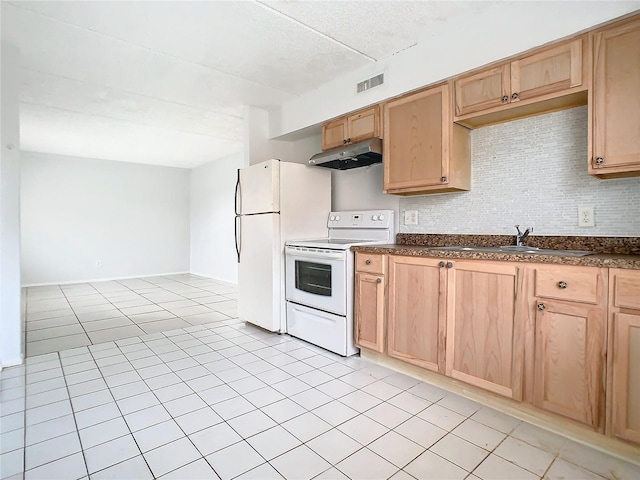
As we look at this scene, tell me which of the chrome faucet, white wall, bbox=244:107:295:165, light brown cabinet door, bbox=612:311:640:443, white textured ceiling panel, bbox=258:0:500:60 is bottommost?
light brown cabinet door, bbox=612:311:640:443

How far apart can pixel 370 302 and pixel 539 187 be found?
138 cm

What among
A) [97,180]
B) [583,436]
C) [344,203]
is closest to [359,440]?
[583,436]

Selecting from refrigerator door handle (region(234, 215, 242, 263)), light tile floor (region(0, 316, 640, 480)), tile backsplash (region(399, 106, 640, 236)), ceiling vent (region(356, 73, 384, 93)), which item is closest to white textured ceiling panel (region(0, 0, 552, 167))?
ceiling vent (region(356, 73, 384, 93))

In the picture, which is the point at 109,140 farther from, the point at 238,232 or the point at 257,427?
the point at 257,427

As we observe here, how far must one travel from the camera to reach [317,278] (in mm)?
3072

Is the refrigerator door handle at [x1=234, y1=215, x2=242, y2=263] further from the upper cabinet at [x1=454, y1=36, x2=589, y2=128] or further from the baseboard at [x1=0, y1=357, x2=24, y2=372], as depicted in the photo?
the upper cabinet at [x1=454, y1=36, x2=589, y2=128]

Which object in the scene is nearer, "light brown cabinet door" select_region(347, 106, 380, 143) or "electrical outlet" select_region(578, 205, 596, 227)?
"electrical outlet" select_region(578, 205, 596, 227)

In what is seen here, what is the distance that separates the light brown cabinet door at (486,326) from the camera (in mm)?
1902

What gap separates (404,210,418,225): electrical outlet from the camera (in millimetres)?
2988

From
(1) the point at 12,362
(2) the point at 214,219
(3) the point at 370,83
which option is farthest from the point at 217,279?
(3) the point at 370,83

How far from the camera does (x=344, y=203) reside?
3729mm

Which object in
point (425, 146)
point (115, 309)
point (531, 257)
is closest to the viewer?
point (531, 257)

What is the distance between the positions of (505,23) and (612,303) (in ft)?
5.51

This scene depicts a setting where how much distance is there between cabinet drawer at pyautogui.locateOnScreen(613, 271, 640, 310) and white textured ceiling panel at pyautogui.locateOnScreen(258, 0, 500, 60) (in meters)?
1.69
